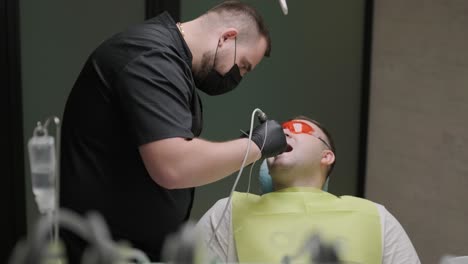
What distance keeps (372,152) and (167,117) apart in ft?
6.37

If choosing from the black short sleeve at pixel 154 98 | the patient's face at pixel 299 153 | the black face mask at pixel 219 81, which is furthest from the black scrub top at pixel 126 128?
the patient's face at pixel 299 153

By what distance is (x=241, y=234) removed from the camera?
1905 mm

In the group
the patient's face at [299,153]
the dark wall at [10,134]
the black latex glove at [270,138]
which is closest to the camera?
the black latex glove at [270,138]

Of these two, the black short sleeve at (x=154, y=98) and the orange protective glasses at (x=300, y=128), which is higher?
the black short sleeve at (x=154, y=98)

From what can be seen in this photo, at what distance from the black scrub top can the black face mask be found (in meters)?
0.10

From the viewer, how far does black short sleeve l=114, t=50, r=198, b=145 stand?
148 centimetres

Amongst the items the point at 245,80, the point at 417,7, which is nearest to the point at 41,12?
the point at 245,80

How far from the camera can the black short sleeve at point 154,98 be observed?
1.48m

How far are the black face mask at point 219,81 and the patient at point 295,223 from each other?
1.00 feet

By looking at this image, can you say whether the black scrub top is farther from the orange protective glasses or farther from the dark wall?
the dark wall

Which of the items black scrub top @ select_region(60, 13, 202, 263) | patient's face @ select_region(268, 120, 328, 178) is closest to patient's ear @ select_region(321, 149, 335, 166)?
patient's face @ select_region(268, 120, 328, 178)

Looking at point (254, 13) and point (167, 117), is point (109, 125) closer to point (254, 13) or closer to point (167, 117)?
point (167, 117)

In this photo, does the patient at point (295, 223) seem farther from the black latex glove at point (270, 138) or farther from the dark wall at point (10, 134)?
the dark wall at point (10, 134)

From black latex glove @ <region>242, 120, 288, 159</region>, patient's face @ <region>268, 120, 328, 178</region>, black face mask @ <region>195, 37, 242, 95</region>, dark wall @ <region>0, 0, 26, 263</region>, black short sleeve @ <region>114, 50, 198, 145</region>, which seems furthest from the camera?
dark wall @ <region>0, 0, 26, 263</region>
